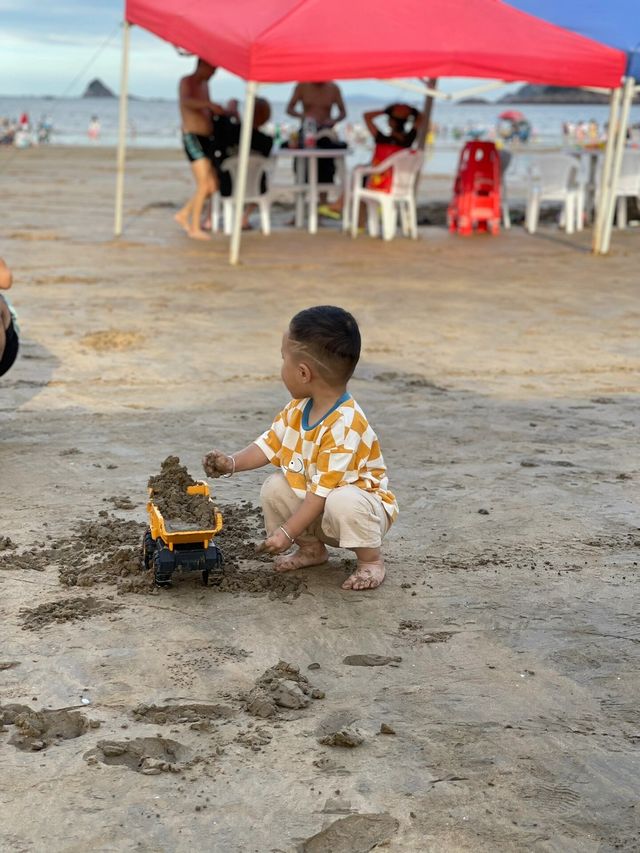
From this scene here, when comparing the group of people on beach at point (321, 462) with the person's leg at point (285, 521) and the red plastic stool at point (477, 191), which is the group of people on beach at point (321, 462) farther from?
the red plastic stool at point (477, 191)

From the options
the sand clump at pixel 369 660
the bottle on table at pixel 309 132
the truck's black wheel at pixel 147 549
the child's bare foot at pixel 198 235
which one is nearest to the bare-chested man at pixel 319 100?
the bottle on table at pixel 309 132

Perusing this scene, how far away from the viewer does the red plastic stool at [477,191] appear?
14195 mm

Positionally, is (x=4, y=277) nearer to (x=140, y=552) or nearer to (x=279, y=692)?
(x=140, y=552)

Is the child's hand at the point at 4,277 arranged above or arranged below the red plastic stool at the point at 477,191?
below

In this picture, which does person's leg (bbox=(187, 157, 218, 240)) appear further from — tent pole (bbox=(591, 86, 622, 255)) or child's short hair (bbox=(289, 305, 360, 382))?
child's short hair (bbox=(289, 305, 360, 382))

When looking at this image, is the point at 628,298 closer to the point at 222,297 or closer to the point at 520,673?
the point at 222,297

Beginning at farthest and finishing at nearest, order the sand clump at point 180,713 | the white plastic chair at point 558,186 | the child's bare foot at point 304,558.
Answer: the white plastic chair at point 558,186 → the child's bare foot at point 304,558 → the sand clump at point 180,713

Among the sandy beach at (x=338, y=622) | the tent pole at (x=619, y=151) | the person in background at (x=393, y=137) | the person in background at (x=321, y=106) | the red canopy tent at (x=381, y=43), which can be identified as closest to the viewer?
the sandy beach at (x=338, y=622)

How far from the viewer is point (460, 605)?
376 centimetres

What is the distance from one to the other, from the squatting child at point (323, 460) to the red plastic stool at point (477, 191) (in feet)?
35.3

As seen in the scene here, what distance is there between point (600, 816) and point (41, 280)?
8.52m

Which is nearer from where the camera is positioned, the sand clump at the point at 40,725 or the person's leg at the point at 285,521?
the sand clump at the point at 40,725

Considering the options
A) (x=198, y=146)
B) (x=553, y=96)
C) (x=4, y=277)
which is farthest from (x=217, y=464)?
(x=553, y=96)

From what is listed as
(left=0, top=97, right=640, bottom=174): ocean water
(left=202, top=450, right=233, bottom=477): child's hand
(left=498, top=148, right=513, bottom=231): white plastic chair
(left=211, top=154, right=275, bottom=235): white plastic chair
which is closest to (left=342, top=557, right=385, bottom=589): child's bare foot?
(left=202, top=450, right=233, bottom=477): child's hand
